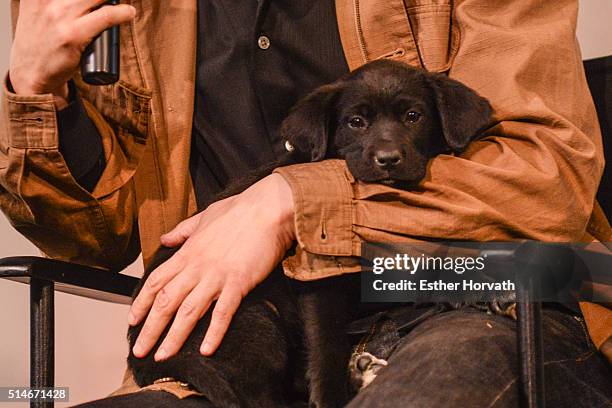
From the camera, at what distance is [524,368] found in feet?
3.07

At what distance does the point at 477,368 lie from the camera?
3.21ft

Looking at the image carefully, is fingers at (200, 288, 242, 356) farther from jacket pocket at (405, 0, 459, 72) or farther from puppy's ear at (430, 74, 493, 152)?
jacket pocket at (405, 0, 459, 72)

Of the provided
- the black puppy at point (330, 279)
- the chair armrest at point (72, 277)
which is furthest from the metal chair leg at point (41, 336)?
the black puppy at point (330, 279)

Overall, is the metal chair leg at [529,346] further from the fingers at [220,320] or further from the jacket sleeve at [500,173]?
the fingers at [220,320]

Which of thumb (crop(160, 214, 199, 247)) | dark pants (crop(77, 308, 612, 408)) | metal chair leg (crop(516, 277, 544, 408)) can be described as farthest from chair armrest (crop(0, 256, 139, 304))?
metal chair leg (crop(516, 277, 544, 408))

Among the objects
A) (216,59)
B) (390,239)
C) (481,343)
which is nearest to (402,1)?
(216,59)

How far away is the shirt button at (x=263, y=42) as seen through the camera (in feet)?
4.94

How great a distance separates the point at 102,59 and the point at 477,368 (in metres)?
0.65

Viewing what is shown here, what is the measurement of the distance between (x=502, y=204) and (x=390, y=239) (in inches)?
7.0

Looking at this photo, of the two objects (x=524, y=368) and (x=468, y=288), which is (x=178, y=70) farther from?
(x=524, y=368)

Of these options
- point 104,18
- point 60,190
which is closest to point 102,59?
point 104,18

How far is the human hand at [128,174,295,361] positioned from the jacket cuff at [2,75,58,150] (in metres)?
0.29

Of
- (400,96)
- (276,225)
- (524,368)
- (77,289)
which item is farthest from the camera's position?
(400,96)

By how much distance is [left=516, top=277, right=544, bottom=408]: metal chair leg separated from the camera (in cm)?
92
